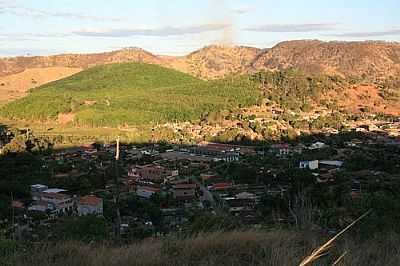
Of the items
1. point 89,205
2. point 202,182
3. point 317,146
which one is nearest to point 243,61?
point 317,146

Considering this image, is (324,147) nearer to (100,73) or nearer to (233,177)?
(233,177)

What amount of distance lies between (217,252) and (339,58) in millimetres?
97671

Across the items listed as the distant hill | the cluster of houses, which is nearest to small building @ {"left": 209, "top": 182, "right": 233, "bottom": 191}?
the cluster of houses

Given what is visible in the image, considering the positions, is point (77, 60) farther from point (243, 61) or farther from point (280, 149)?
point (280, 149)

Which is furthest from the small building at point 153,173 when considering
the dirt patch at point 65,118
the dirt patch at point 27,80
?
the dirt patch at point 27,80

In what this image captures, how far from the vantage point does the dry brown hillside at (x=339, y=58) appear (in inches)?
3440

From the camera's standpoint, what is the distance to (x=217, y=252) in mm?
3416

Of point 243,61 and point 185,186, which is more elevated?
point 243,61

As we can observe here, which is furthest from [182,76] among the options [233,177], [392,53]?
[233,177]

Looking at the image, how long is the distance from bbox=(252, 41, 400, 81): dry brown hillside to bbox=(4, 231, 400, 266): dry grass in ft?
266

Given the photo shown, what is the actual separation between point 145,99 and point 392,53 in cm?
5845

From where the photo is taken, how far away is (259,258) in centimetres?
329

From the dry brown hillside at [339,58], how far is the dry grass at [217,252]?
81218 mm

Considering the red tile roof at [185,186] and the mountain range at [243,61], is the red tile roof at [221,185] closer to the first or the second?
the red tile roof at [185,186]
